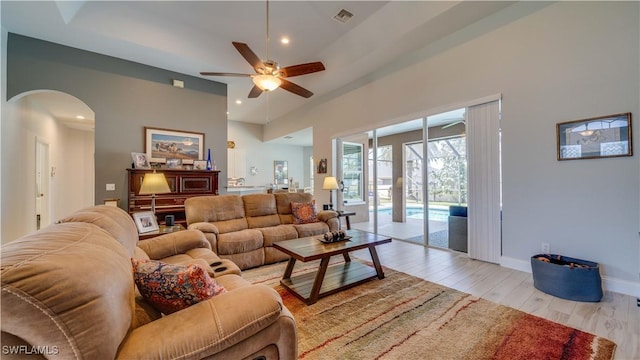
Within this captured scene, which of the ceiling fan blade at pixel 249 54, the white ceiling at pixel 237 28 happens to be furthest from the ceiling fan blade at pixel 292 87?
the white ceiling at pixel 237 28

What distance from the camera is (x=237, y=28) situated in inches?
158

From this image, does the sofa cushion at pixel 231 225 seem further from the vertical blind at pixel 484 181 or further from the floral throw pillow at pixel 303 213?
the vertical blind at pixel 484 181

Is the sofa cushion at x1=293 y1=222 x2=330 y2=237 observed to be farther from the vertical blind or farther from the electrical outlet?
the electrical outlet

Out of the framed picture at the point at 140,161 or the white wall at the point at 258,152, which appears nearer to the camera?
the framed picture at the point at 140,161

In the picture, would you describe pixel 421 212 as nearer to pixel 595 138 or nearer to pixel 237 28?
pixel 595 138

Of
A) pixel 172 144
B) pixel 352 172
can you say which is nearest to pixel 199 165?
pixel 172 144

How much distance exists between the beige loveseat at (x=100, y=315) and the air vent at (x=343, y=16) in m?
4.01

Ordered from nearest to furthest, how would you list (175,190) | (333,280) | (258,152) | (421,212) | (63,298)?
(63,298) → (333,280) → (175,190) → (421,212) → (258,152)

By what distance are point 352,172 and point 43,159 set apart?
665 cm

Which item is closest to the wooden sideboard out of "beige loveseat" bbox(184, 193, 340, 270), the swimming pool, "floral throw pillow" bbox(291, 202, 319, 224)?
"beige loveseat" bbox(184, 193, 340, 270)

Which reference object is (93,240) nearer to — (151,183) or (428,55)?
(151,183)

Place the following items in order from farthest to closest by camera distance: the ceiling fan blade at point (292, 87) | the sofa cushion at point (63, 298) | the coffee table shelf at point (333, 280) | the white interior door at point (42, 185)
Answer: the white interior door at point (42, 185) → the ceiling fan blade at point (292, 87) → the coffee table shelf at point (333, 280) → the sofa cushion at point (63, 298)

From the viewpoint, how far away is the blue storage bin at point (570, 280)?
229 centimetres

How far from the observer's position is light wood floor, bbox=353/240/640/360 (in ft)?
6.20
